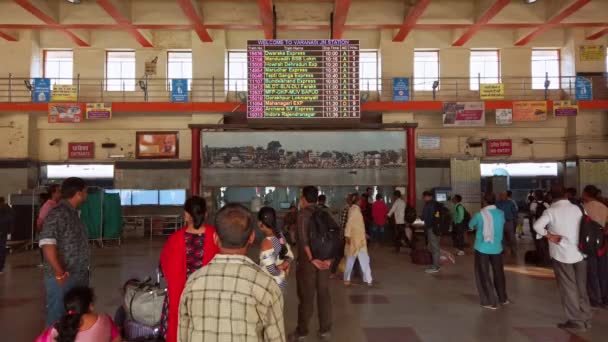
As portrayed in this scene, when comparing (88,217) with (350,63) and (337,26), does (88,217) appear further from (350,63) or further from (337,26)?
(337,26)

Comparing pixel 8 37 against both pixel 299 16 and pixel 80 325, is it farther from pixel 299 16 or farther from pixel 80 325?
pixel 80 325

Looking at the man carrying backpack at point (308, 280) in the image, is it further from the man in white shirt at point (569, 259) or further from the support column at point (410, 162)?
the support column at point (410, 162)

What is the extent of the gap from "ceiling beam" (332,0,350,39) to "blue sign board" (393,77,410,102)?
2775 millimetres

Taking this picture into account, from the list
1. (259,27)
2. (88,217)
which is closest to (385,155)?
→ (259,27)

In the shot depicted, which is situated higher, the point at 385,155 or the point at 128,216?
the point at 385,155

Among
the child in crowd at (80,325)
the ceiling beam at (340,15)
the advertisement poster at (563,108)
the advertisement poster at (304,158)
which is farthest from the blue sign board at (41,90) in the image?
the advertisement poster at (563,108)

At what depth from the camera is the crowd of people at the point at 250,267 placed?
7.48 ft

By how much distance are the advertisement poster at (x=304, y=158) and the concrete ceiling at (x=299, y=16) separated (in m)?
4.27

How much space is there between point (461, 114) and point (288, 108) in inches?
278

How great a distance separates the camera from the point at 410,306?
717cm

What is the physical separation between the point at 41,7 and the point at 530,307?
16650 mm

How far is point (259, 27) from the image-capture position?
1762cm

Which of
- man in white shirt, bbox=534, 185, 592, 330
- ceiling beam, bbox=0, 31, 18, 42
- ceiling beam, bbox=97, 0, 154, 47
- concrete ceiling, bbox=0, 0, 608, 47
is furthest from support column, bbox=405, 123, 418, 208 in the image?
ceiling beam, bbox=0, 31, 18, 42

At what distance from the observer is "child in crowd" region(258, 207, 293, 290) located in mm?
4836
